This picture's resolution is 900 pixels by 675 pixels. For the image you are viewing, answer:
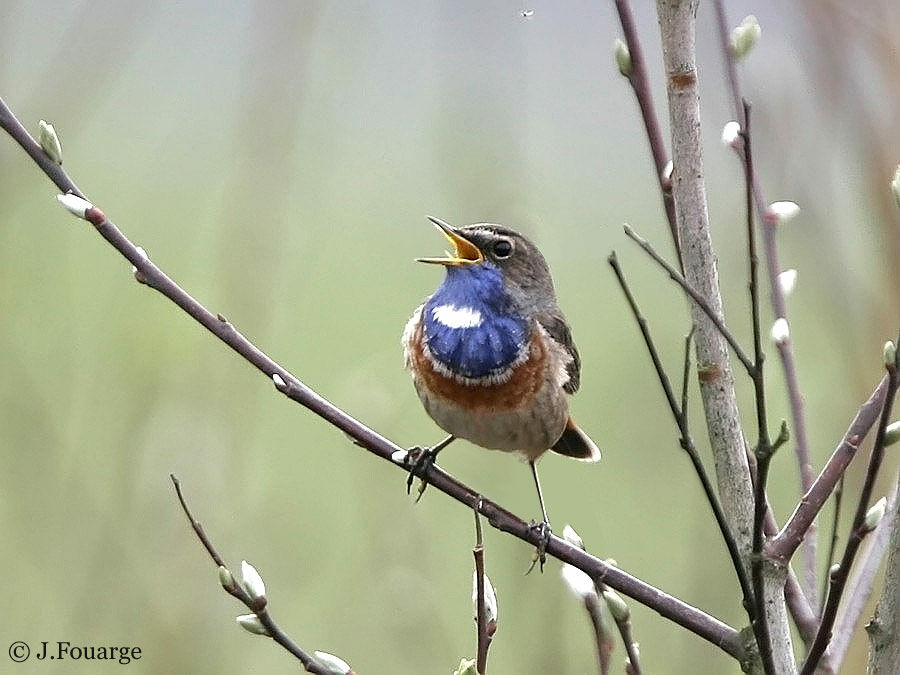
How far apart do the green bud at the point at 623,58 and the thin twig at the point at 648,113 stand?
10 mm

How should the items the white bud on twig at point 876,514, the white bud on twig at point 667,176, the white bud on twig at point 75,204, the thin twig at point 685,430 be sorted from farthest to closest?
the white bud on twig at point 667,176, the white bud on twig at point 75,204, the white bud on twig at point 876,514, the thin twig at point 685,430

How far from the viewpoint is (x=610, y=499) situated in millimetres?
7324

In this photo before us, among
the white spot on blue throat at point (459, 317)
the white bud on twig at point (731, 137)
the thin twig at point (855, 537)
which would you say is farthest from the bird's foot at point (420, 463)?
the thin twig at point (855, 537)

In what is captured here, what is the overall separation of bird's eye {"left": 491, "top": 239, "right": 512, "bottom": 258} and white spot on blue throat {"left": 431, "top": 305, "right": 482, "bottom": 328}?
0.23 metres

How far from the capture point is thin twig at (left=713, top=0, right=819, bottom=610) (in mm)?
3127

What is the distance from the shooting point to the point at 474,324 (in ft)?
14.9

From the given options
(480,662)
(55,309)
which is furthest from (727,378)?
(55,309)

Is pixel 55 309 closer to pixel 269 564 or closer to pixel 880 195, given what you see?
pixel 269 564

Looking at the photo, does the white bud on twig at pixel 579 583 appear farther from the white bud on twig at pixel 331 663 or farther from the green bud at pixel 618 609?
the white bud on twig at pixel 331 663

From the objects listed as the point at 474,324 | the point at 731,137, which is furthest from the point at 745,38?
the point at 474,324

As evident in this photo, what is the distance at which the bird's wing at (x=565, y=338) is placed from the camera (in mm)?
4676

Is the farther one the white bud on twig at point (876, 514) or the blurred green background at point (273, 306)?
the blurred green background at point (273, 306)

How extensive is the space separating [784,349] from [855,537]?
109cm

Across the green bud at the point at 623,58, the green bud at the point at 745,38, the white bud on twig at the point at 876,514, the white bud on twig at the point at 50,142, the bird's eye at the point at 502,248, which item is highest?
the green bud at the point at 745,38
